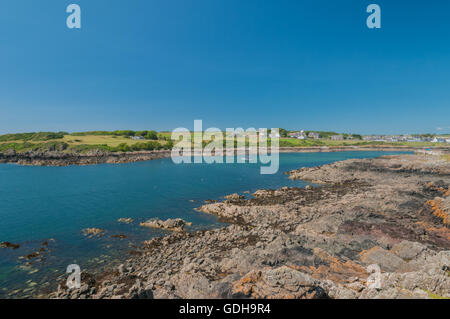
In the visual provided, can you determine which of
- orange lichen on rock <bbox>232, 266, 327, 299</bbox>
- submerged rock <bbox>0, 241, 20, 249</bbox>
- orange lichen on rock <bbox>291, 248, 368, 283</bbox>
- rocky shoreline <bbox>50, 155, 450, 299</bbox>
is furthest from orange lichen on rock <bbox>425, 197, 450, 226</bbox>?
submerged rock <bbox>0, 241, 20, 249</bbox>

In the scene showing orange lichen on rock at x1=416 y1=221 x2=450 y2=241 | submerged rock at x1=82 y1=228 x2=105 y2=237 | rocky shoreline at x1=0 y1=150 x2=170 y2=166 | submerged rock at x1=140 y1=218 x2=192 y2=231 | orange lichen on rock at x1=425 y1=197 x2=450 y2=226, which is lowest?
submerged rock at x1=82 y1=228 x2=105 y2=237

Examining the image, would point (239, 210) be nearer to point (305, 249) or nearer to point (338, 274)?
point (305, 249)

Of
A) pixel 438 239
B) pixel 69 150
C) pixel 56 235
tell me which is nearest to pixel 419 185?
pixel 438 239

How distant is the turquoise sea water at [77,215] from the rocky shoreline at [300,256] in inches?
87.7

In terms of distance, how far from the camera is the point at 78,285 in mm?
11516

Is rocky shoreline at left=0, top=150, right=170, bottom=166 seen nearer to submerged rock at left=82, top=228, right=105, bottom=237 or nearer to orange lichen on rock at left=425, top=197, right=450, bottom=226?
submerged rock at left=82, top=228, right=105, bottom=237

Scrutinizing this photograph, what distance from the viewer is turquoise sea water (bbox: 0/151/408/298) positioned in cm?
1392

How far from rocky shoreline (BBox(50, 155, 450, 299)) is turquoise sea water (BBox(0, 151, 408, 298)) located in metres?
2.23

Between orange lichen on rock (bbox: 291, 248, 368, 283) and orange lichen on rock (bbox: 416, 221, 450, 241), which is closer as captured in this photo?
orange lichen on rock (bbox: 291, 248, 368, 283)
